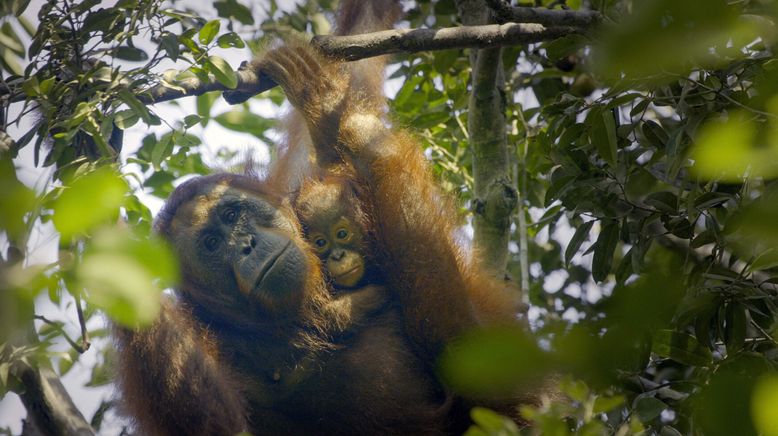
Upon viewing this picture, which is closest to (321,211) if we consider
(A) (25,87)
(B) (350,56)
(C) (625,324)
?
(B) (350,56)

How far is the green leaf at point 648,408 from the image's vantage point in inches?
128

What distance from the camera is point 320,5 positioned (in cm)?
630

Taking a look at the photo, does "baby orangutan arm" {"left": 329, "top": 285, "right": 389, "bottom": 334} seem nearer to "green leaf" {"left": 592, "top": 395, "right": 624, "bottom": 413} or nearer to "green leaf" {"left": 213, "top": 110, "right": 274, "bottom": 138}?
"green leaf" {"left": 213, "top": 110, "right": 274, "bottom": 138}

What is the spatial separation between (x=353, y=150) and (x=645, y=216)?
1903 millimetres

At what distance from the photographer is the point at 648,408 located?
10.8 ft

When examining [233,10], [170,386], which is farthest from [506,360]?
[233,10]

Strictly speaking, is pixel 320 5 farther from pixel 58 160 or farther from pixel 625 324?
pixel 625 324

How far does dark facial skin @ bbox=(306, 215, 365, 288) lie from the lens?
4582 mm

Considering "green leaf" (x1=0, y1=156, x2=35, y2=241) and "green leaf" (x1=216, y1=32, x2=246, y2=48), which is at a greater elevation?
"green leaf" (x1=0, y1=156, x2=35, y2=241)

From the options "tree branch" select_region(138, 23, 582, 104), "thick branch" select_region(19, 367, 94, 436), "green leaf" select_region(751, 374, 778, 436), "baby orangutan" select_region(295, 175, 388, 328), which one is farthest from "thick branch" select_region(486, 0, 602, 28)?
"thick branch" select_region(19, 367, 94, 436)

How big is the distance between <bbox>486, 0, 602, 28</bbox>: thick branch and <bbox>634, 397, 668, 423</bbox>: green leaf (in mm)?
1894

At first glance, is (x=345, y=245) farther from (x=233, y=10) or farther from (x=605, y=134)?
(x=233, y=10)

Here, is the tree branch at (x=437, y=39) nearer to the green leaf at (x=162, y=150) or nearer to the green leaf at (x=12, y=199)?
the green leaf at (x=162, y=150)

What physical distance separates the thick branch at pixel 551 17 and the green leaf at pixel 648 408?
189 cm
